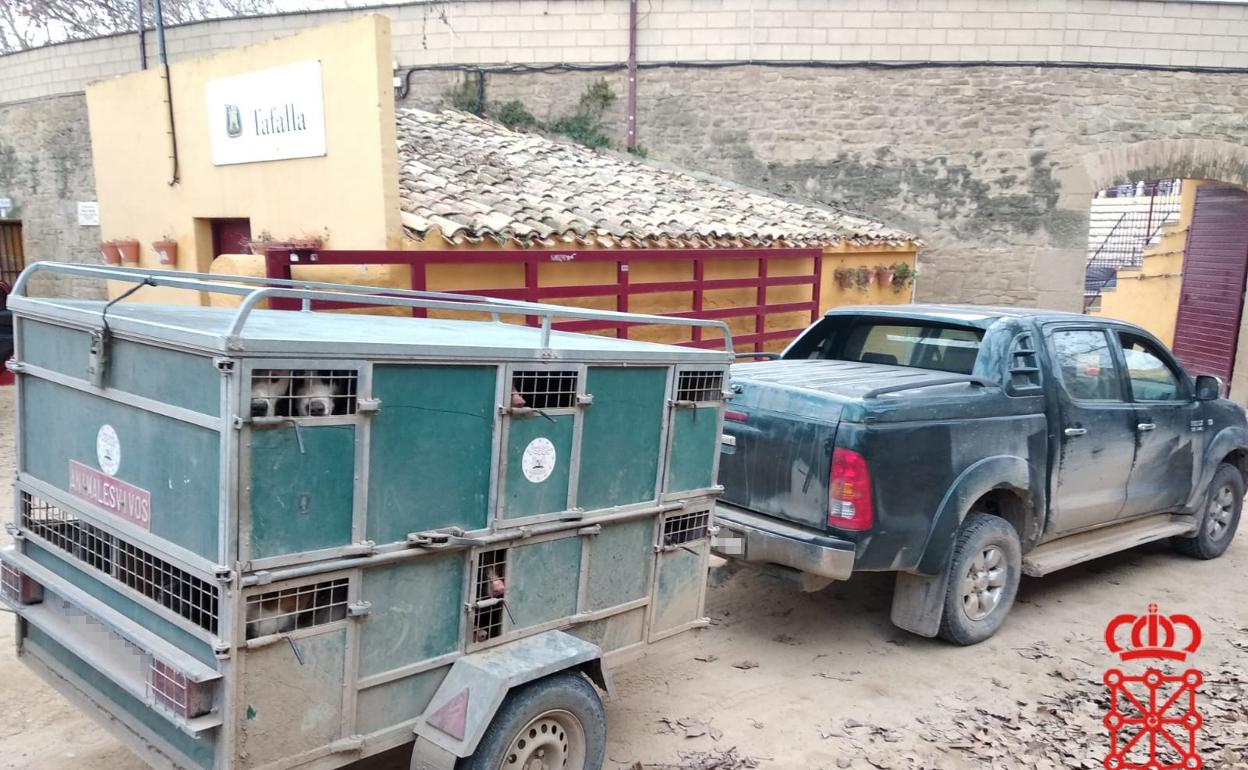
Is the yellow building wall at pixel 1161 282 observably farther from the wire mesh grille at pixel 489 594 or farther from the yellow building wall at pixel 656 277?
the wire mesh grille at pixel 489 594

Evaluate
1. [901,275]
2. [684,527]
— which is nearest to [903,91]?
[901,275]

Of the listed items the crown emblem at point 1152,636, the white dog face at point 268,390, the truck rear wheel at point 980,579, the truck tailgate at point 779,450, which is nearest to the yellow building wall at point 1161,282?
the crown emblem at point 1152,636

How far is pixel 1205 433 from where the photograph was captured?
6.19 meters

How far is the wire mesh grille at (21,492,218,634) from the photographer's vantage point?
255cm

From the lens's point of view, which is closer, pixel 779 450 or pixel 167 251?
pixel 779 450

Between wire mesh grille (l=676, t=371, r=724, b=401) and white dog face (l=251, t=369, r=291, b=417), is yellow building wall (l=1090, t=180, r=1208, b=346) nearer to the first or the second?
wire mesh grille (l=676, t=371, r=724, b=401)

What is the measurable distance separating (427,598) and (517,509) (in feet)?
1.40

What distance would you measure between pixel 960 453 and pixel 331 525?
3.25 metres

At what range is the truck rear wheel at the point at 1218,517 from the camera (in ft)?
20.9

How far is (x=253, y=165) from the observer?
27.5 feet

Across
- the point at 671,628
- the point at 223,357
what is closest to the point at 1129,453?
the point at 671,628

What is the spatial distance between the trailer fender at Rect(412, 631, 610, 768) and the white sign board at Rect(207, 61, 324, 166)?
19.1 ft

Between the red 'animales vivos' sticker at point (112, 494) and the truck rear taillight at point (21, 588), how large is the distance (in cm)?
47

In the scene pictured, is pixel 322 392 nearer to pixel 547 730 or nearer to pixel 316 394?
pixel 316 394
